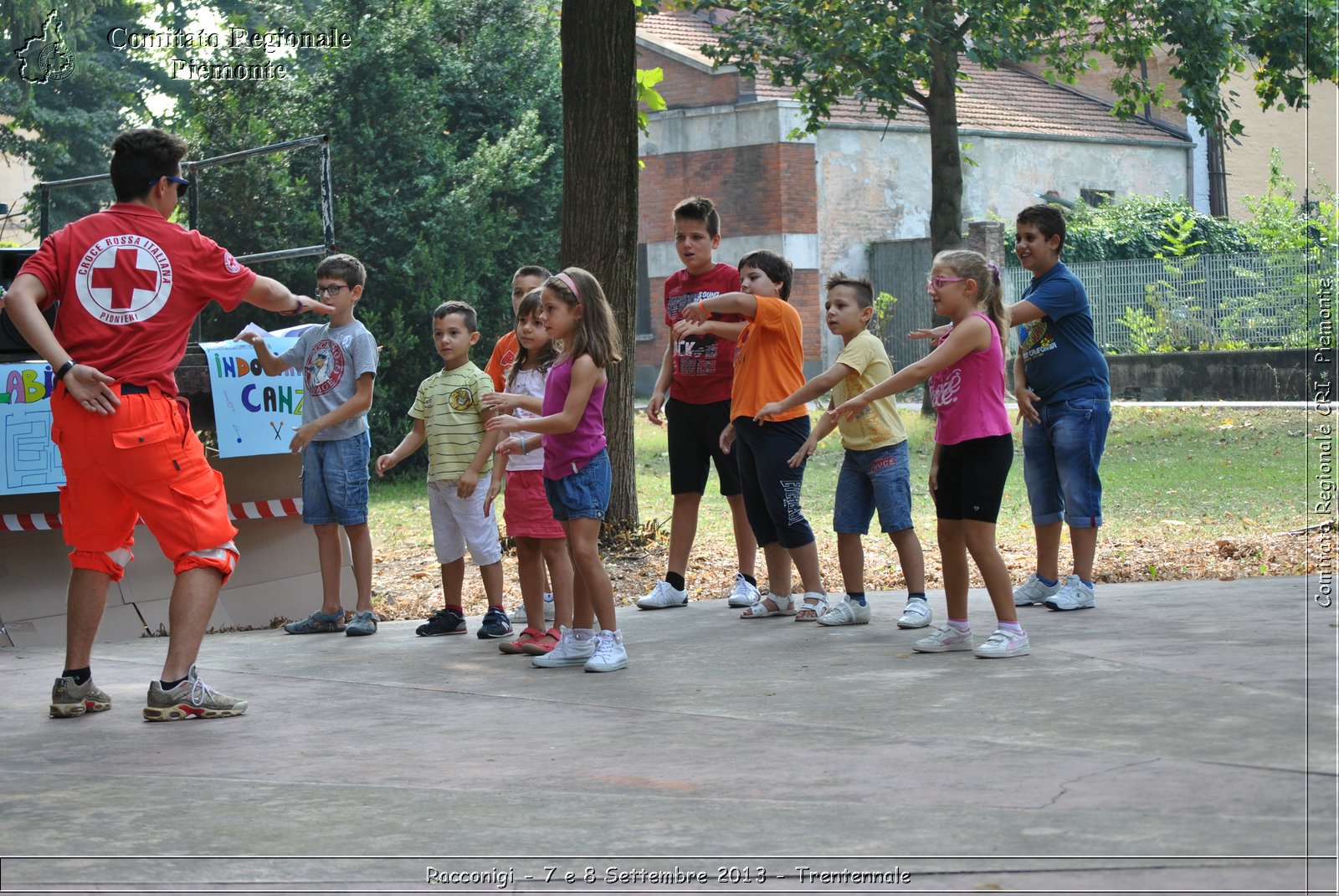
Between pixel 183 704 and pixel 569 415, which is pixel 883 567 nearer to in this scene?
pixel 569 415

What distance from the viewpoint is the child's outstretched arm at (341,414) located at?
7191 mm

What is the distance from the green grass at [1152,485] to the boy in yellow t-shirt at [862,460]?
3447mm

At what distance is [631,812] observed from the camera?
12.6ft

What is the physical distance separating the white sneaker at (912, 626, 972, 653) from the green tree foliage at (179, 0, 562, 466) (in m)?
12.5

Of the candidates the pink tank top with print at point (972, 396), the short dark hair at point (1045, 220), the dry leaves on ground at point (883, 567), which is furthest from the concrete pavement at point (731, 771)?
the short dark hair at point (1045, 220)

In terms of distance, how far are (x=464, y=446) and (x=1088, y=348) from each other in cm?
310

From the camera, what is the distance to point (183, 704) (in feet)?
17.6

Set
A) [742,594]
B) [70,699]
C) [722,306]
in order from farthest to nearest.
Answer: [742,594] → [722,306] → [70,699]

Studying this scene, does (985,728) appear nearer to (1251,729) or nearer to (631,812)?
(1251,729)

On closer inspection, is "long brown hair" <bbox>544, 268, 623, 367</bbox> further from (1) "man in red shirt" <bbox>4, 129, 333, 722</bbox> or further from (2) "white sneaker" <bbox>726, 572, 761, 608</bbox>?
(2) "white sneaker" <bbox>726, 572, 761, 608</bbox>

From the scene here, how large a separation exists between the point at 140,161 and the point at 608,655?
2.69 meters

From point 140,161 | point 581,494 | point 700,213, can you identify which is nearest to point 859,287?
point 700,213

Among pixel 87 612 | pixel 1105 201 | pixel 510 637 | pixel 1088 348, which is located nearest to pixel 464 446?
pixel 510 637

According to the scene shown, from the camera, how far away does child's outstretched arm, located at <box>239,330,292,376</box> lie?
654cm
